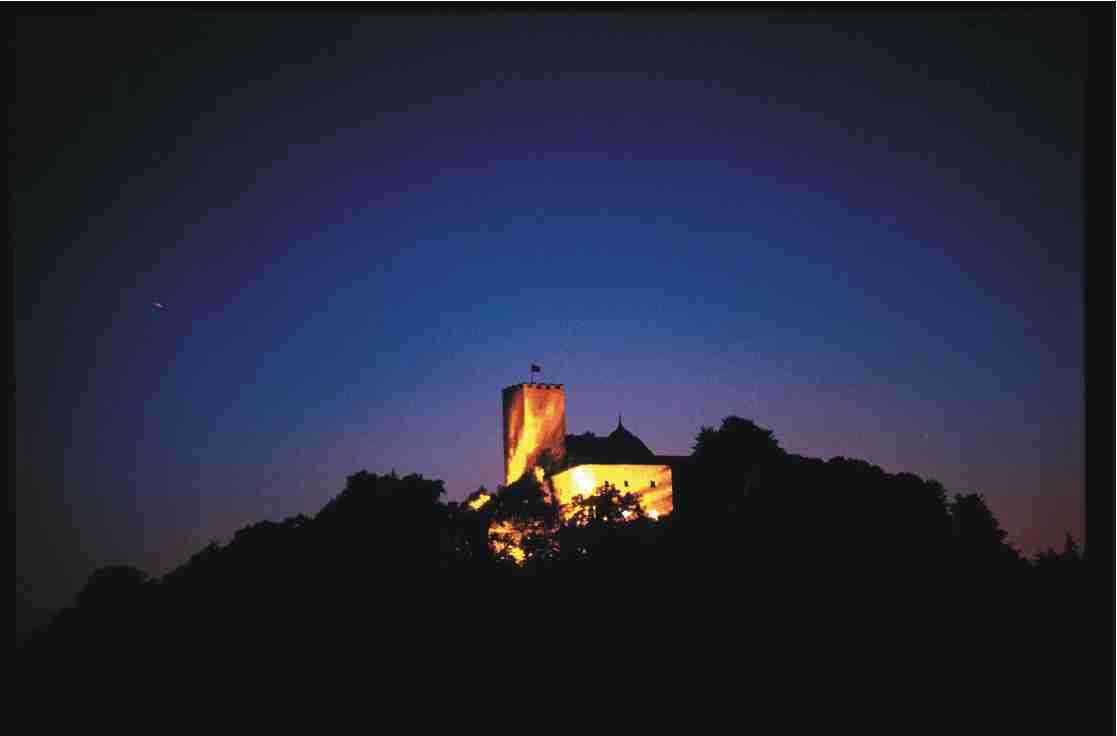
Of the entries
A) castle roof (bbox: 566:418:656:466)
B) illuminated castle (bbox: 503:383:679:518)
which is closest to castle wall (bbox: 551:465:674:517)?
illuminated castle (bbox: 503:383:679:518)

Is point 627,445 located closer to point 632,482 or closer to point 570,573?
point 632,482

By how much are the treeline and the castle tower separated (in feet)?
21.9

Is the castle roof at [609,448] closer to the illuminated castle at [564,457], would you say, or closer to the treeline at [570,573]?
the illuminated castle at [564,457]

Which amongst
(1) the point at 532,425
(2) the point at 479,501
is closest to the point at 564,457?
(1) the point at 532,425

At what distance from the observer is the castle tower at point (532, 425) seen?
136 ft

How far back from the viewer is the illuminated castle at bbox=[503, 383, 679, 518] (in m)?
36.1

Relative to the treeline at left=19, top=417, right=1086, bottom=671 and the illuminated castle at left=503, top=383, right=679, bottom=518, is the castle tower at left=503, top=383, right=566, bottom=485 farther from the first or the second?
the treeline at left=19, top=417, right=1086, bottom=671

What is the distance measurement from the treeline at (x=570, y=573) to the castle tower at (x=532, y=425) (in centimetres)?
667

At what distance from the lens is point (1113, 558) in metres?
8.31

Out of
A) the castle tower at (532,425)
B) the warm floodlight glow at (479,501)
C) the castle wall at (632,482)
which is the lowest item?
the warm floodlight glow at (479,501)

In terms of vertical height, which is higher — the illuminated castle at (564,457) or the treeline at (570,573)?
the illuminated castle at (564,457)

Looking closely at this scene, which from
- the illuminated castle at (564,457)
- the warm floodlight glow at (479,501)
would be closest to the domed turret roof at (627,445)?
the illuminated castle at (564,457)

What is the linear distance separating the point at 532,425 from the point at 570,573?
19.0m

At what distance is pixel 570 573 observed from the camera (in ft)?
75.5
